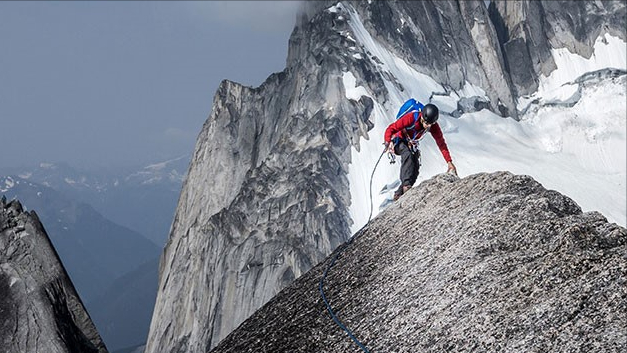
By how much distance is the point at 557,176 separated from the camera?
11950 centimetres

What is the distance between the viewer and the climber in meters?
19.2

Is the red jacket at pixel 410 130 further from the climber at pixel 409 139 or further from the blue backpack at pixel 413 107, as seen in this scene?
the blue backpack at pixel 413 107

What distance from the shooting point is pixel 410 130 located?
770 inches

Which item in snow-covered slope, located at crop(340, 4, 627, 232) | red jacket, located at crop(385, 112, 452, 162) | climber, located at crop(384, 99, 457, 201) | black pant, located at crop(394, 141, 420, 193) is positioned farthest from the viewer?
snow-covered slope, located at crop(340, 4, 627, 232)

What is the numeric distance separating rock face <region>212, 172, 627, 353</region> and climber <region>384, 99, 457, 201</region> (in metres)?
2.33

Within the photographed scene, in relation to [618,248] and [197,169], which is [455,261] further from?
[197,169]

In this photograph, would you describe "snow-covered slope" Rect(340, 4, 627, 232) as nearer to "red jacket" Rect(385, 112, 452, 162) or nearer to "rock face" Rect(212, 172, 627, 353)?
"red jacket" Rect(385, 112, 452, 162)

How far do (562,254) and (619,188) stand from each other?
116852 millimetres

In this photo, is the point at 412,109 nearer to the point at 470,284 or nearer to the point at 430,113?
the point at 430,113

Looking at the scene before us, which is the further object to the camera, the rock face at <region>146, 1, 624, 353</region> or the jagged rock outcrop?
the jagged rock outcrop

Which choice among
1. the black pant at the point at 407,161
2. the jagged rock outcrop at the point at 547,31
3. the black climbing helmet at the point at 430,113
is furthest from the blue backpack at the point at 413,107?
the jagged rock outcrop at the point at 547,31

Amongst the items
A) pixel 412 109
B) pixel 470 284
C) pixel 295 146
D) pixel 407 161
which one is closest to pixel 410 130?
pixel 412 109

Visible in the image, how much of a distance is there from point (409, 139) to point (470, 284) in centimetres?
829

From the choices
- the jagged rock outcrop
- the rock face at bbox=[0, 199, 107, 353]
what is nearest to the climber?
the rock face at bbox=[0, 199, 107, 353]
